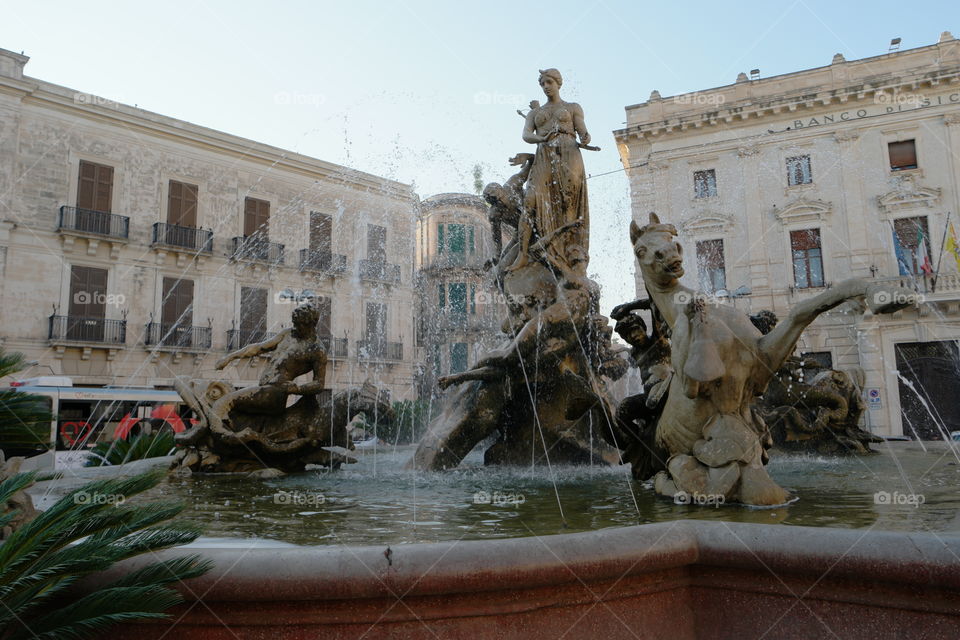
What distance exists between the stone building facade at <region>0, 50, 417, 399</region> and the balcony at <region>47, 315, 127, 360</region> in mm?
41

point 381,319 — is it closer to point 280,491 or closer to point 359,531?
point 280,491

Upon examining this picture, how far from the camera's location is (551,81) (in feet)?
21.1

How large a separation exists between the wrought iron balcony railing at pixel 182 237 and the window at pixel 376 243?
20.1 ft

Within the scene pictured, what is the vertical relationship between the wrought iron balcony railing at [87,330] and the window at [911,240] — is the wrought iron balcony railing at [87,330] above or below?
below

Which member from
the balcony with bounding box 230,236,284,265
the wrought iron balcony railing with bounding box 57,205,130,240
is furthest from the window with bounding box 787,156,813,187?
the wrought iron balcony railing with bounding box 57,205,130,240

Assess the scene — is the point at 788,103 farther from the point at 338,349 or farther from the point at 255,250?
the point at 255,250

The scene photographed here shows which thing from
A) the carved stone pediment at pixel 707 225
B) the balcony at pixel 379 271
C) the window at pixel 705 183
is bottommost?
the balcony at pixel 379 271

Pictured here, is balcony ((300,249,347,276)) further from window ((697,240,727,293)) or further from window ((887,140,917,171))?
window ((887,140,917,171))

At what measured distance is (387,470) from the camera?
5910 mm

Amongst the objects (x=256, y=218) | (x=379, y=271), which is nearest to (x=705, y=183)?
(x=379, y=271)

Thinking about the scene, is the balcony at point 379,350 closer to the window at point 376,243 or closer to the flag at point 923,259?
the window at point 376,243

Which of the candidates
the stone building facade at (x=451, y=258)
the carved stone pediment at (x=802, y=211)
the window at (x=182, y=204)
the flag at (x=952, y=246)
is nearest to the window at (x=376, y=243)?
the stone building facade at (x=451, y=258)

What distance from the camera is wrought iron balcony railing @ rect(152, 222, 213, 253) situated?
76.9 feet

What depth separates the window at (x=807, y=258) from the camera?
2373cm
